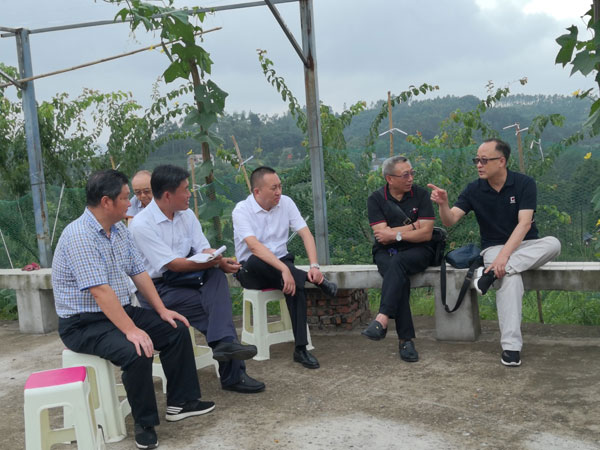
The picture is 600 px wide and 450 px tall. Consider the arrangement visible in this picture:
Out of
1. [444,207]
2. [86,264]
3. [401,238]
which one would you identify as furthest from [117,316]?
[444,207]

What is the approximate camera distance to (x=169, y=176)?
13.3 ft

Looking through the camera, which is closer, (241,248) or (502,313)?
(502,313)

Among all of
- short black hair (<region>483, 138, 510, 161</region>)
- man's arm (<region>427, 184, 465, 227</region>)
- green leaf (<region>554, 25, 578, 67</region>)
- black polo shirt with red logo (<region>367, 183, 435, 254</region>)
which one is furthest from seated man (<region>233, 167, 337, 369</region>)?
green leaf (<region>554, 25, 578, 67</region>)

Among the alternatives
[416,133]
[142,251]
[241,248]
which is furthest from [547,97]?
[142,251]

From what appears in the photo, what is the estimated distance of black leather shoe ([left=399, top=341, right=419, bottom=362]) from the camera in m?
4.47

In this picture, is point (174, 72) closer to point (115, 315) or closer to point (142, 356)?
point (115, 315)

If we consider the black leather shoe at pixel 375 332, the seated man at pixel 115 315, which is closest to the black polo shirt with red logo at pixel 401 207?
the black leather shoe at pixel 375 332

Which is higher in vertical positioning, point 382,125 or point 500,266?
point 382,125

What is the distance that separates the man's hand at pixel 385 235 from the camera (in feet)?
15.4

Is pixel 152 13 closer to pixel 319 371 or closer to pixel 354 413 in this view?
pixel 319 371

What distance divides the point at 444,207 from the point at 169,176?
1844 mm

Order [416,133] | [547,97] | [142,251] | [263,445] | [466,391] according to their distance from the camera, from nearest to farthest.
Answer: [263,445], [466,391], [142,251], [416,133], [547,97]

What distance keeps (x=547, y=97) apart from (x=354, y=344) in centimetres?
564

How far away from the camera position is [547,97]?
9086mm
